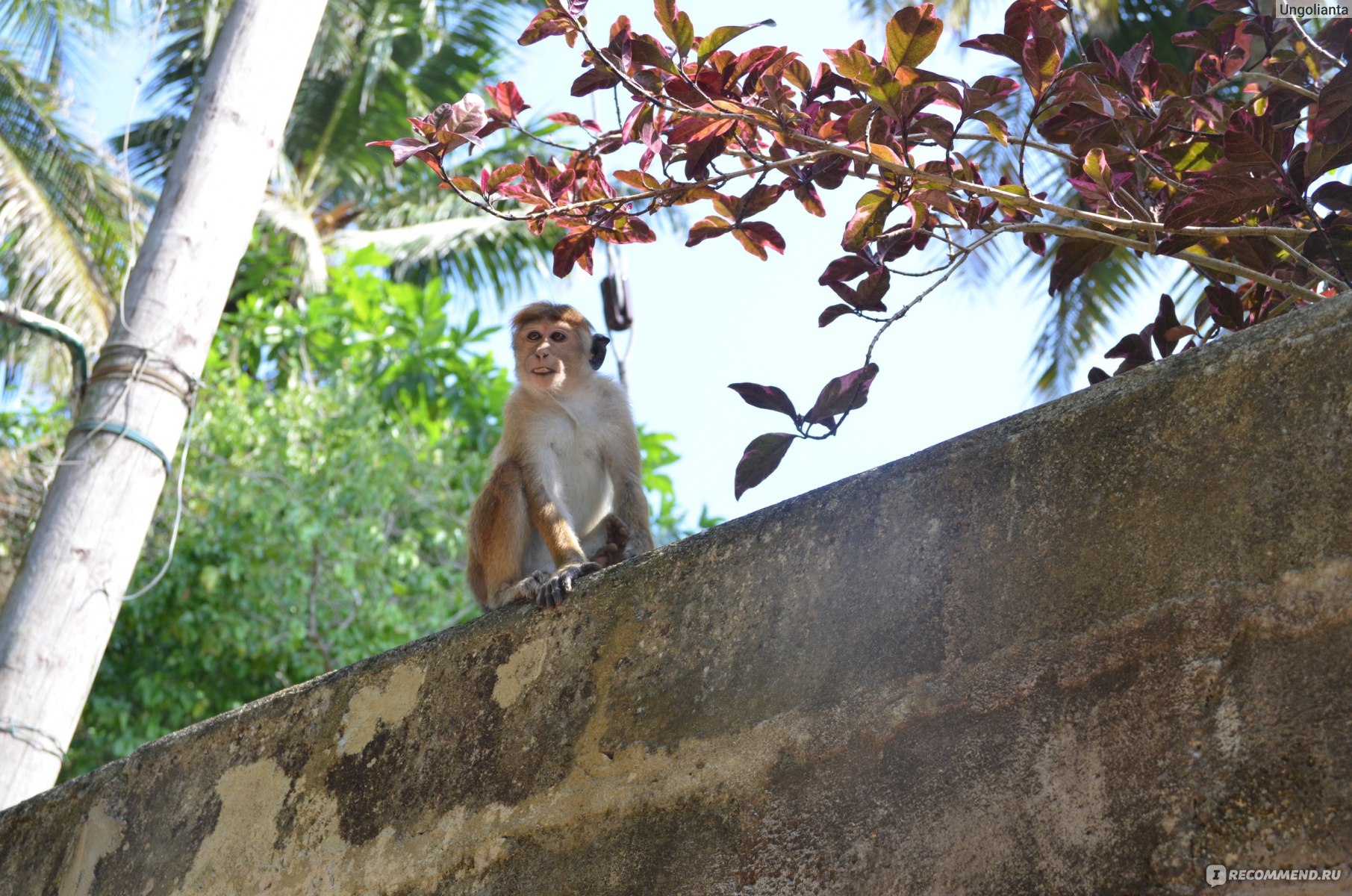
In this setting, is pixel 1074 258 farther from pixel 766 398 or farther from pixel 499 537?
pixel 499 537

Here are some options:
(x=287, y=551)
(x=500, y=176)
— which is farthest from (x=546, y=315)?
(x=287, y=551)

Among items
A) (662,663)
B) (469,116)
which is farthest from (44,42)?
(662,663)

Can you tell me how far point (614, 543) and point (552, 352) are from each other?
0.81 m

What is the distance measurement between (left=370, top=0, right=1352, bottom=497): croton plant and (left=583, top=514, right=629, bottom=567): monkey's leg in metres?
1.61

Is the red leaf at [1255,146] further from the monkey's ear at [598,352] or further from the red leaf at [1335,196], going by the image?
the monkey's ear at [598,352]

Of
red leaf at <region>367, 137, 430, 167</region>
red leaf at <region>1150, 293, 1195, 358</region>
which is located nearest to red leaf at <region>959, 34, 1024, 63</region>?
red leaf at <region>1150, 293, 1195, 358</region>

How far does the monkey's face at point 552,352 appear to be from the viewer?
4543 millimetres

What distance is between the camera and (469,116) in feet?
8.18

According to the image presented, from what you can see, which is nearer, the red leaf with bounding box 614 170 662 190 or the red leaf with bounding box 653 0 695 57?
the red leaf with bounding box 653 0 695 57

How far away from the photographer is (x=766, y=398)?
2.10 m

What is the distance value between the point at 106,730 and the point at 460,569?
3.01m

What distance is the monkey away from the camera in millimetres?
3910

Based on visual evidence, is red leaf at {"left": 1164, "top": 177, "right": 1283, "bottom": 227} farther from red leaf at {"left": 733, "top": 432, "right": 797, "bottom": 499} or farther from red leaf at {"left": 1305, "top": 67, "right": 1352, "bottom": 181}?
red leaf at {"left": 733, "top": 432, "right": 797, "bottom": 499}

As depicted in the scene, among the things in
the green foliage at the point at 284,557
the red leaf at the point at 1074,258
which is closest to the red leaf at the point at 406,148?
the red leaf at the point at 1074,258
